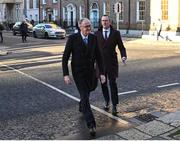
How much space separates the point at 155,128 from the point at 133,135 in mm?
511

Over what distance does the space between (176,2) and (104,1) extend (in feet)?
44.1

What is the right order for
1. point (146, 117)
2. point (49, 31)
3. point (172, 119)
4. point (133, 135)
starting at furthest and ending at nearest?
point (49, 31)
point (146, 117)
point (172, 119)
point (133, 135)

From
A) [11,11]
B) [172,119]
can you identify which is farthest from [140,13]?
[11,11]

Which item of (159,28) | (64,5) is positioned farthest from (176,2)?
(64,5)

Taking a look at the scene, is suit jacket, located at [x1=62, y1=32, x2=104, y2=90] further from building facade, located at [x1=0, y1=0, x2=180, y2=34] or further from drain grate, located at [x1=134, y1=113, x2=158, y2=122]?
building facade, located at [x1=0, y1=0, x2=180, y2=34]

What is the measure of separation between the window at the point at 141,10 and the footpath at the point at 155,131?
123 feet

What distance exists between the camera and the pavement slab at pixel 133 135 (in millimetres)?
7047

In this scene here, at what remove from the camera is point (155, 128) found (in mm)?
7531

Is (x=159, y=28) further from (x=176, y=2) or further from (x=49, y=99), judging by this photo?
(x=49, y=99)

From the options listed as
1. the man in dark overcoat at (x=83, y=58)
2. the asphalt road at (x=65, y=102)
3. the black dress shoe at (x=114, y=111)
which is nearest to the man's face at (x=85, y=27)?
the man in dark overcoat at (x=83, y=58)

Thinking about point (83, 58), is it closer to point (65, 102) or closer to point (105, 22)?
point (105, 22)

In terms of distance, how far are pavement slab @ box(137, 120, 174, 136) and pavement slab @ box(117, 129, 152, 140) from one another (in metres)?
0.12

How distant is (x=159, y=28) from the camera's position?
38500 mm

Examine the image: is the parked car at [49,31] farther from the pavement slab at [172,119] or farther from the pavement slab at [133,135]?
the pavement slab at [133,135]
